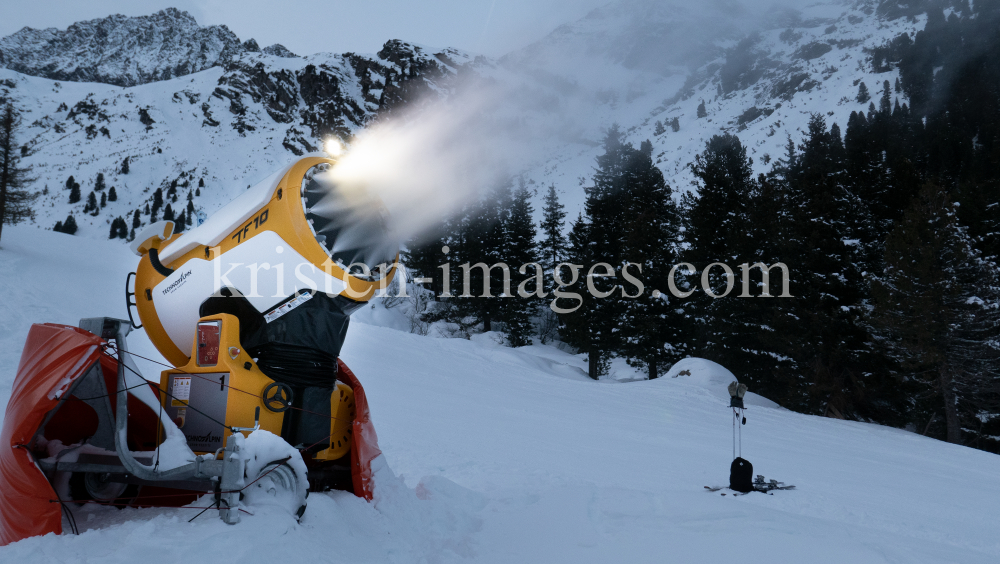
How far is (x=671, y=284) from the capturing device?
25719mm

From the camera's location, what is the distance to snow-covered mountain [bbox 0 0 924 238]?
7438 cm

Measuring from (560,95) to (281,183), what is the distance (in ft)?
412

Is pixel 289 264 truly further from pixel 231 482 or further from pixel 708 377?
pixel 708 377

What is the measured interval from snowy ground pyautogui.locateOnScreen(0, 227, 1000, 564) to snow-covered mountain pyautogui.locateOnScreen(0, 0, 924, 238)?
46.2m

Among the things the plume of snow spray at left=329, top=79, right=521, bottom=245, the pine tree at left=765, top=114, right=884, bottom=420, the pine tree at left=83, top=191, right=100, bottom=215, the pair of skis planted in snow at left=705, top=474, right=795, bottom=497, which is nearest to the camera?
the plume of snow spray at left=329, top=79, right=521, bottom=245

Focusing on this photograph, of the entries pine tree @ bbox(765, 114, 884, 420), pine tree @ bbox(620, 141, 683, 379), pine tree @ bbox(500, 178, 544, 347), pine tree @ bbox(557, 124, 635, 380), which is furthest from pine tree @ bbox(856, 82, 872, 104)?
pine tree @ bbox(765, 114, 884, 420)

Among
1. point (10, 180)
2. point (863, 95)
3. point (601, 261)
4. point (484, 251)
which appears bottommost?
point (601, 261)

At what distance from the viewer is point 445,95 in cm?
10762

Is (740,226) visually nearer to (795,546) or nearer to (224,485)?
(795,546)

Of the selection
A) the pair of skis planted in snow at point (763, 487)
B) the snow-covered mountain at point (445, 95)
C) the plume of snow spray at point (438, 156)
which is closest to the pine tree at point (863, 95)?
the snow-covered mountain at point (445, 95)

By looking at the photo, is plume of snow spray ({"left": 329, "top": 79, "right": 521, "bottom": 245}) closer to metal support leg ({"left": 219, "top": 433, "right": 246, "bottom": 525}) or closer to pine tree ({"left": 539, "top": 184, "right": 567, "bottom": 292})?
metal support leg ({"left": 219, "top": 433, "right": 246, "bottom": 525})

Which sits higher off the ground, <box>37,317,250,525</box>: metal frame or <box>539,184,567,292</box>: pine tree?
<box>539,184,567,292</box>: pine tree

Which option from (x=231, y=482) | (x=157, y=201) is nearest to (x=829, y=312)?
(x=231, y=482)

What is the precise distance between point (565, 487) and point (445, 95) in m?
111
